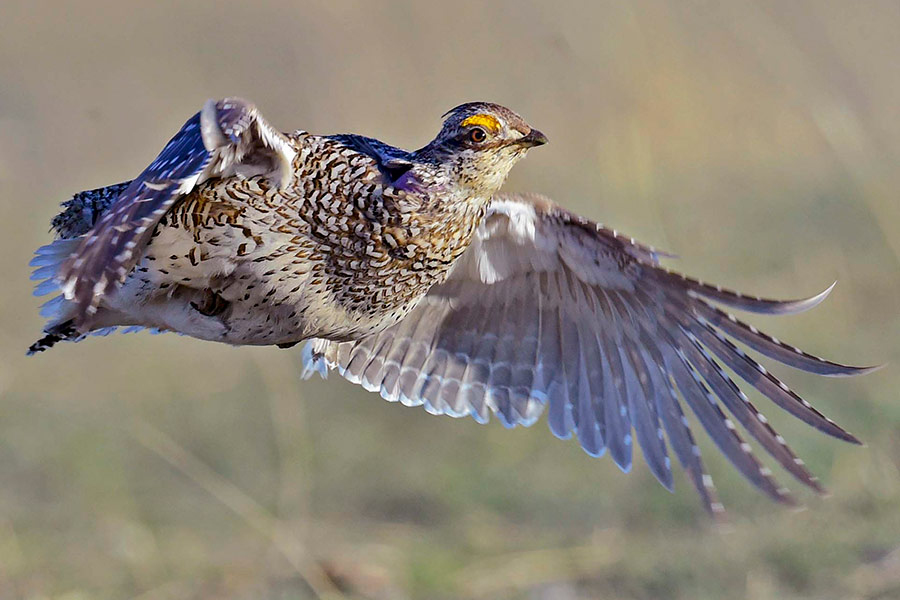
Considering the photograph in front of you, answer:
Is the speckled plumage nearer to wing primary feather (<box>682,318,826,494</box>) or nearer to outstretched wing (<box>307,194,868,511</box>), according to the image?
outstretched wing (<box>307,194,868,511</box>)

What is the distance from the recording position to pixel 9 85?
12.2 meters

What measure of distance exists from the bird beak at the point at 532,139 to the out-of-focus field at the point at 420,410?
7.55 feet

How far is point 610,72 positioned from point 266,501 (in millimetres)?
4324

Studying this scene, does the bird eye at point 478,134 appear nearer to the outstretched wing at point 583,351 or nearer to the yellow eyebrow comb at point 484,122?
the yellow eyebrow comb at point 484,122

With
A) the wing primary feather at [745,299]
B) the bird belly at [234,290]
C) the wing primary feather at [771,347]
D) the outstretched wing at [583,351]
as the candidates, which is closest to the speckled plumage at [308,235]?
the bird belly at [234,290]

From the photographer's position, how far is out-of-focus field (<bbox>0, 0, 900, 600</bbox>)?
6.82m

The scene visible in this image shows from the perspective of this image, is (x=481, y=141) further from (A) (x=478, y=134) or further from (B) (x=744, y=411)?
(B) (x=744, y=411)

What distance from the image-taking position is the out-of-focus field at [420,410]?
6.82 meters

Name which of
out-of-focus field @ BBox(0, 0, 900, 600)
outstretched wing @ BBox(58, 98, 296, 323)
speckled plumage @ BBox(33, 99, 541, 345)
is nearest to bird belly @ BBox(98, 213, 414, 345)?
speckled plumage @ BBox(33, 99, 541, 345)

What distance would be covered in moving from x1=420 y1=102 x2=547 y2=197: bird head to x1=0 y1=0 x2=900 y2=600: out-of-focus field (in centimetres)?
222

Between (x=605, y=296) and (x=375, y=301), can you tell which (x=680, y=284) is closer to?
(x=605, y=296)

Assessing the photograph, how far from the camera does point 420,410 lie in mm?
8375

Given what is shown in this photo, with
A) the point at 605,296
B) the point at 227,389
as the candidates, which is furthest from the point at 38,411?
the point at 605,296

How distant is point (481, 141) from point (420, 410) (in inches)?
138
